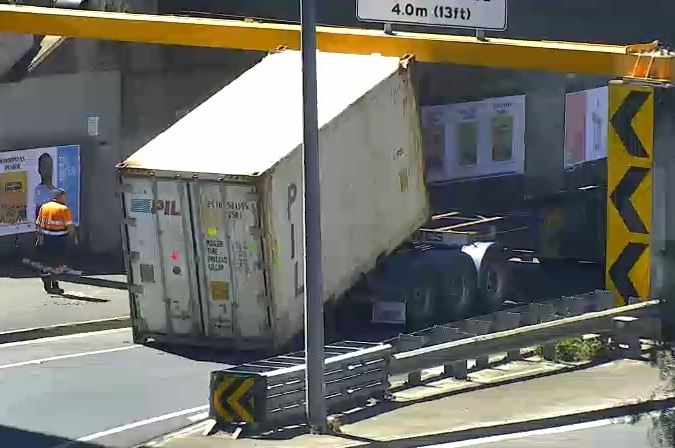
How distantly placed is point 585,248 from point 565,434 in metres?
12.3

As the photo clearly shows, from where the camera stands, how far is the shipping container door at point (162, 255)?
1725 centimetres

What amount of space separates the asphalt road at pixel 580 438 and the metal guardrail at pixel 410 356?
1.86 meters

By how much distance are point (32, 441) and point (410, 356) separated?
13.2 feet

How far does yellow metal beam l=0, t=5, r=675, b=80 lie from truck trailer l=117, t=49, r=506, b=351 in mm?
319

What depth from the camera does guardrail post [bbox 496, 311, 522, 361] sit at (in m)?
16.3

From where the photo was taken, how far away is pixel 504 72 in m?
29.6

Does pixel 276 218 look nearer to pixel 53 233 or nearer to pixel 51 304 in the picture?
pixel 51 304

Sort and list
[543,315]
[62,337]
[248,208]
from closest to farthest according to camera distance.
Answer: [248,208]
[543,315]
[62,337]

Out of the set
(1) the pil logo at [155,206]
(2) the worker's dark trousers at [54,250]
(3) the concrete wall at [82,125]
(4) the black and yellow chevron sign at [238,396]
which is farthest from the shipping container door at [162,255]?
(3) the concrete wall at [82,125]

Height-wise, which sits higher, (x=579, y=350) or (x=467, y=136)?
(x=467, y=136)

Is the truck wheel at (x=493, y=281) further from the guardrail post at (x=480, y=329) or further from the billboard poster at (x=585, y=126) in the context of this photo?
the billboard poster at (x=585, y=126)

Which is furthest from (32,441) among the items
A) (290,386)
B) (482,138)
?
(482,138)

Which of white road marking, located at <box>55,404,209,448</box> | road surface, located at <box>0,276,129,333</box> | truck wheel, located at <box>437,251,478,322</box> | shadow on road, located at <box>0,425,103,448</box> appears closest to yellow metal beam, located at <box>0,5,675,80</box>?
truck wheel, located at <box>437,251,478,322</box>

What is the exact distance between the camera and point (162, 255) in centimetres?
1744
